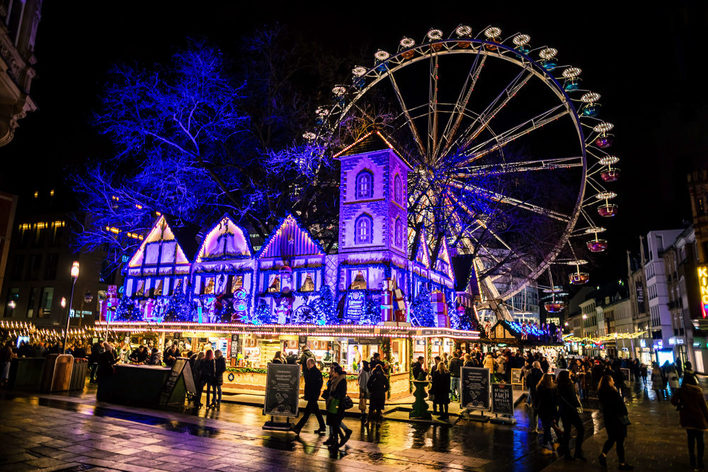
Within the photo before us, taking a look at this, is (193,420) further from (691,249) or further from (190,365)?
(691,249)

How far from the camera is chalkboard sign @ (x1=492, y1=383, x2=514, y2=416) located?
1434cm

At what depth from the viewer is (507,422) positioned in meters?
14.3

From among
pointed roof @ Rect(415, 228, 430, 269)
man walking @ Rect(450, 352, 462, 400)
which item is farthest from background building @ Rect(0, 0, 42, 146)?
pointed roof @ Rect(415, 228, 430, 269)

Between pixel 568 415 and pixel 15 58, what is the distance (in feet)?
43.8

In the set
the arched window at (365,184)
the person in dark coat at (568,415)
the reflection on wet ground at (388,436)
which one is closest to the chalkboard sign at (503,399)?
the reflection on wet ground at (388,436)

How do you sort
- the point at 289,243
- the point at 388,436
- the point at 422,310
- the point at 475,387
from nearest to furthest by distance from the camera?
the point at 388,436
the point at 475,387
the point at 422,310
the point at 289,243

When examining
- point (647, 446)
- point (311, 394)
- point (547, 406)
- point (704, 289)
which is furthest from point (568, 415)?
point (704, 289)

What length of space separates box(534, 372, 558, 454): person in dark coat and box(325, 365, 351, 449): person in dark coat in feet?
14.4

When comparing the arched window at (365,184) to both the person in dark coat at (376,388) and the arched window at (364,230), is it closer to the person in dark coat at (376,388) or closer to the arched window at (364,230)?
the arched window at (364,230)

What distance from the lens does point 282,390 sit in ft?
40.5

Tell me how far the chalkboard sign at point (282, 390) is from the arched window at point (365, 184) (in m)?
11.7

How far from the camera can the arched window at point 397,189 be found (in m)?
22.9

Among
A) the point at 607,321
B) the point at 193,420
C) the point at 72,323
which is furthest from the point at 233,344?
the point at 607,321

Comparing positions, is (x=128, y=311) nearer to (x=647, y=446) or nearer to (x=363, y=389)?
(x=363, y=389)
